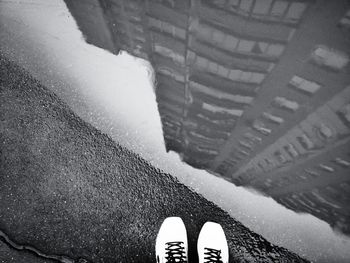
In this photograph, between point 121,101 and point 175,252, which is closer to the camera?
point 175,252

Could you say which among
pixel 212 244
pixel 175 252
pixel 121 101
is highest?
pixel 121 101

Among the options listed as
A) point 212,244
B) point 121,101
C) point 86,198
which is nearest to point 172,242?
point 212,244

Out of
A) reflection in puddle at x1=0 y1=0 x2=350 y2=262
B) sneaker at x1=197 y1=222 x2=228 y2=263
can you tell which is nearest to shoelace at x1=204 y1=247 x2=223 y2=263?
sneaker at x1=197 y1=222 x2=228 y2=263

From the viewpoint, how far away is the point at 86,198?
1.75m

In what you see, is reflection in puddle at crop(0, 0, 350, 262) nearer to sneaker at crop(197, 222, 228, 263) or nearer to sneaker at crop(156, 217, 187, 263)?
sneaker at crop(197, 222, 228, 263)

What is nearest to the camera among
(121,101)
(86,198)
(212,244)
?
(212,244)

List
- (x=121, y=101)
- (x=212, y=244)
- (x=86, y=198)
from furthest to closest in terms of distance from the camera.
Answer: (x=121, y=101) < (x=86, y=198) < (x=212, y=244)

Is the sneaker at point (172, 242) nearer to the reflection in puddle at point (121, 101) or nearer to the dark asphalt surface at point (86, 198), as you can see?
the dark asphalt surface at point (86, 198)

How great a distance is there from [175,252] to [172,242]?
8 centimetres

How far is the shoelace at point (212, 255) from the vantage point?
5.24 ft

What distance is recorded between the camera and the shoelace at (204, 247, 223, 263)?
62.9 inches

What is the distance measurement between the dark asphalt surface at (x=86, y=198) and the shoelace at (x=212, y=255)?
0.37 ft

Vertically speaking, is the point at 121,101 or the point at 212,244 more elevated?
the point at 121,101

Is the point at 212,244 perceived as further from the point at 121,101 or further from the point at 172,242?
the point at 121,101
